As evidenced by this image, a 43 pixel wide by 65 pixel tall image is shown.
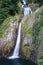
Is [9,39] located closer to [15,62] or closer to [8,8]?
[15,62]

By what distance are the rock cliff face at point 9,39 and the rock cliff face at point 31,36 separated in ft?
2.99

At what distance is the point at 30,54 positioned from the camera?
1734cm

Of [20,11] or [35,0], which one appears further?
Result: [35,0]

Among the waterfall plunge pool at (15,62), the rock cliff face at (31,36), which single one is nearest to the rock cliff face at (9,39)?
the rock cliff face at (31,36)

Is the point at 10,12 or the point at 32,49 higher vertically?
the point at 10,12

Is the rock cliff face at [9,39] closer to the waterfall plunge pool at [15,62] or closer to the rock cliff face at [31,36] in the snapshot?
the rock cliff face at [31,36]

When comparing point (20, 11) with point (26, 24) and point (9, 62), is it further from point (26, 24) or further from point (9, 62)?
point (9, 62)

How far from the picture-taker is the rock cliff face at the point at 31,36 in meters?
16.6

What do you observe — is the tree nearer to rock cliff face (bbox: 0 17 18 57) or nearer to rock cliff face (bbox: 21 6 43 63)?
rock cliff face (bbox: 0 17 18 57)

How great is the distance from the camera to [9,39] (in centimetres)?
1911

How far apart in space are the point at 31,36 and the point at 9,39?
8.11 feet

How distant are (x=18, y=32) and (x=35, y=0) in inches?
214

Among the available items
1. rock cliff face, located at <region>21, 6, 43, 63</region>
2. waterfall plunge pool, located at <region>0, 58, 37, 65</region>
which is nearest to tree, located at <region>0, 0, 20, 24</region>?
rock cliff face, located at <region>21, 6, 43, 63</region>

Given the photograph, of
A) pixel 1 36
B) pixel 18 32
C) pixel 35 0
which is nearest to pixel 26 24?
pixel 18 32
